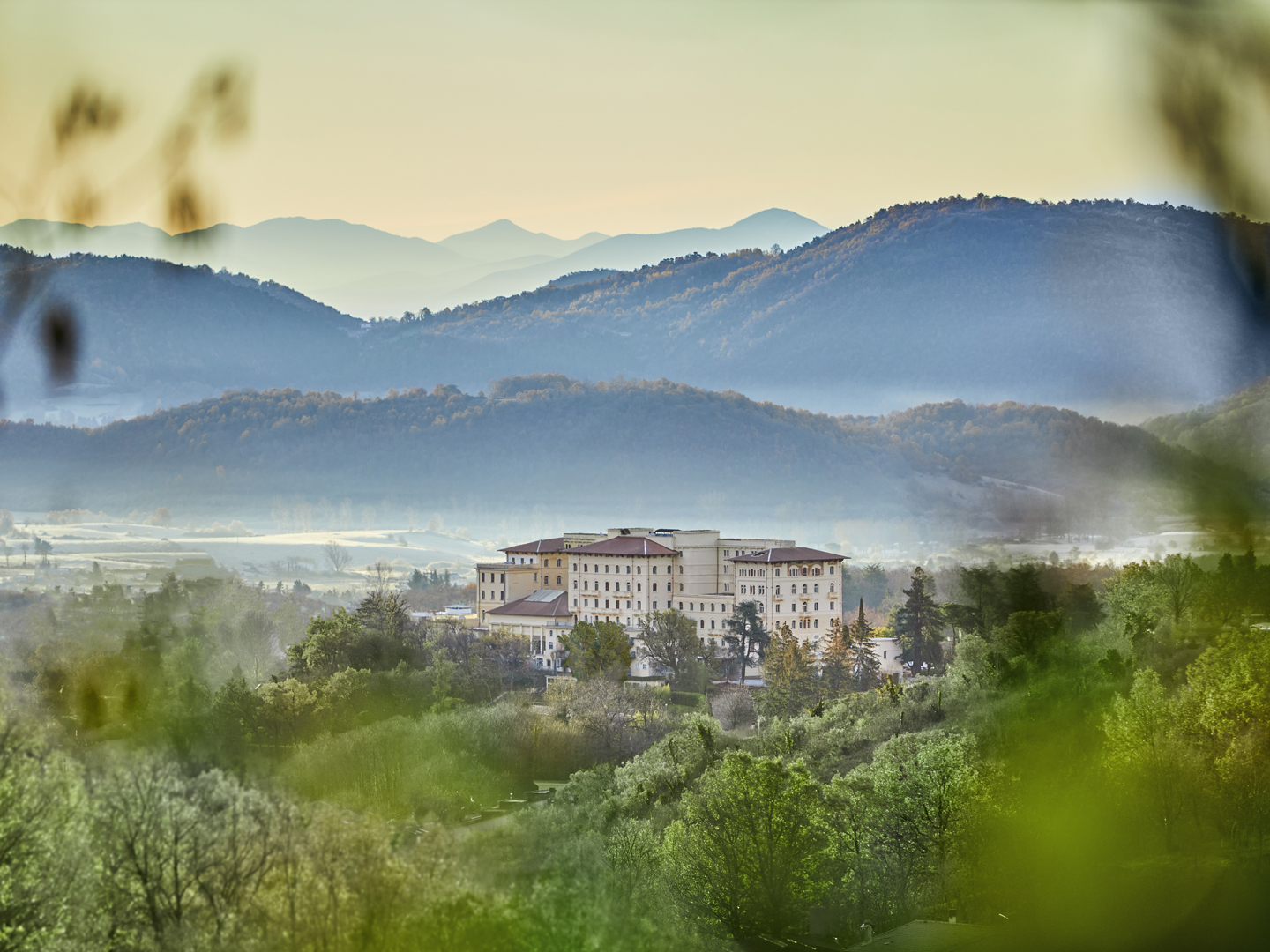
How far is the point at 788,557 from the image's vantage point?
4784cm

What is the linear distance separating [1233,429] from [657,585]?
25.5 metres

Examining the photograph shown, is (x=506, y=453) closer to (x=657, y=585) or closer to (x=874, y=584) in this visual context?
(x=874, y=584)

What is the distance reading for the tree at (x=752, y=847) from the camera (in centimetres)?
1814

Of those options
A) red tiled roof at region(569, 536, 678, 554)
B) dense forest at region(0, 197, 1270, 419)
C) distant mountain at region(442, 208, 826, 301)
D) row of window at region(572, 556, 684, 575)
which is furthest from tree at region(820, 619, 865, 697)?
distant mountain at region(442, 208, 826, 301)

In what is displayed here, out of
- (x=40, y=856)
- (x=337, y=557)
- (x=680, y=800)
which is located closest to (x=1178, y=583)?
(x=680, y=800)

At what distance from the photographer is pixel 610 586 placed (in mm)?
50156

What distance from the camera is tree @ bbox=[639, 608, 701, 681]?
141ft

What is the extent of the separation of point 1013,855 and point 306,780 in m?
10.2

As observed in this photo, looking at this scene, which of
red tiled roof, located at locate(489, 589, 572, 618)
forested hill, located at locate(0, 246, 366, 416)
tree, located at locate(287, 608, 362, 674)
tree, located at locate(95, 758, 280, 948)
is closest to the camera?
tree, located at locate(95, 758, 280, 948)

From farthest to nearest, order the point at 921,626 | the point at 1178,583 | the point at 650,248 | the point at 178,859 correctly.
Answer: the point at 650,248, the point at 921,626, the point at 1178,583, the point at 178,859

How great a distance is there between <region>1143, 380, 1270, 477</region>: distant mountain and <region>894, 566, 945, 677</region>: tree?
879 centimetres

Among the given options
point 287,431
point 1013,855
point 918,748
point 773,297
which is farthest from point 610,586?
point 773,297

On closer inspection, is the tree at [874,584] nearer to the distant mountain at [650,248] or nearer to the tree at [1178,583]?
the tree at [1178,583]

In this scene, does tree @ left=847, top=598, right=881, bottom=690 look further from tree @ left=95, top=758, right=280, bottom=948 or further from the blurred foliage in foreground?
tree @ left=95, top=758, right=280, bottom=948
